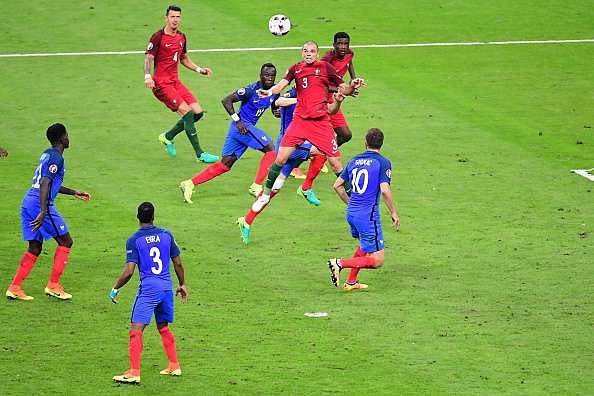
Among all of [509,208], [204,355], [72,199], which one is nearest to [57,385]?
[204,355]

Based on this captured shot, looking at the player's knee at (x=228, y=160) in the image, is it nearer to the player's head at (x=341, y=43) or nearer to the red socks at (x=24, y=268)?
the player's head at (x=341, y=43)

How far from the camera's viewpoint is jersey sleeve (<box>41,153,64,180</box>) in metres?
16.1

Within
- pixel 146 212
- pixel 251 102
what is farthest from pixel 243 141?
pixel 146 212

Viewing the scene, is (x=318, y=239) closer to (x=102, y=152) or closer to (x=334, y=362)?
(x=334, y=362)

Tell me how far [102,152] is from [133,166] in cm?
116

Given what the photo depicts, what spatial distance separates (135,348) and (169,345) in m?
0.44

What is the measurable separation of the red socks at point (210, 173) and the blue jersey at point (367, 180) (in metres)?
4.91

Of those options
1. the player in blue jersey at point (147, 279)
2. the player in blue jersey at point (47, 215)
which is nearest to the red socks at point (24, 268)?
the player in blue jersey at point (47, 215)

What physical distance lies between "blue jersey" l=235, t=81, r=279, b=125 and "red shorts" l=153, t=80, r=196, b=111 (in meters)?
2.26

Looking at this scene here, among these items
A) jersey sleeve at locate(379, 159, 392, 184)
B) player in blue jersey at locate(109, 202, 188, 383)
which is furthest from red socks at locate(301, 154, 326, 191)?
player in blue jersey at locate(109, 202, 188, 383)

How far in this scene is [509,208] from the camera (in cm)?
2116

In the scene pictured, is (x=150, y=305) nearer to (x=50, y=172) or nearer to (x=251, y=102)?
(x=50, y=172)

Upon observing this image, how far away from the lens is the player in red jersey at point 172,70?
23.1m

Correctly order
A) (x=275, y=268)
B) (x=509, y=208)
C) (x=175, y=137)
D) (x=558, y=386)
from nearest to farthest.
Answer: (x=558, y=386) < (x=275, y=268) < (x=509, y=208) < (x=175, y=137)
